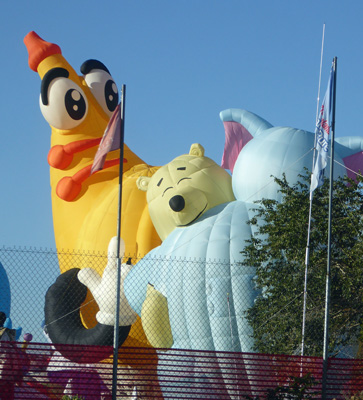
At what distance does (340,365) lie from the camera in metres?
8.82

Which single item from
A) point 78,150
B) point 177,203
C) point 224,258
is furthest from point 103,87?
point 224,258

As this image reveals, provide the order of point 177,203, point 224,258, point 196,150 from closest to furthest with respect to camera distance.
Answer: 1. point 224,258
2. point 177,203
3. point 196,150

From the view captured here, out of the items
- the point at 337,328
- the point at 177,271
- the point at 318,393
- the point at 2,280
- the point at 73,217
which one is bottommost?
the point at 318,393

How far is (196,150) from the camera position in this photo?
15445mm

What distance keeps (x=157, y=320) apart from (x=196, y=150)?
4.16m

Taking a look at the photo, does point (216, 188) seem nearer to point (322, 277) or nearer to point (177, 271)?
point (177, 271)

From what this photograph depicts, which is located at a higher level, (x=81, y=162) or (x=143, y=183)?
(x=81, y=162)

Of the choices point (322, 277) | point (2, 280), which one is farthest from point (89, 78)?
point (322, 277)

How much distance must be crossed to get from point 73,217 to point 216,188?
17.4ft

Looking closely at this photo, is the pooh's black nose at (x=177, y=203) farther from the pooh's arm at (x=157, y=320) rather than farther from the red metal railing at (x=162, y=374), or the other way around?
the red metal railing at (x=162, y=374)

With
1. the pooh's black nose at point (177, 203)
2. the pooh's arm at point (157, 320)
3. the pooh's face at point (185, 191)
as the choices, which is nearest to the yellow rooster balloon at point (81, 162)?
the pooh's face at point (185, 191)

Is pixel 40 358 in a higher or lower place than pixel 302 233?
lower

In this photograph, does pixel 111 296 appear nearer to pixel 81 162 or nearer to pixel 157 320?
pixel 157 320

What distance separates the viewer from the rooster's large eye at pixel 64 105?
728 inches
